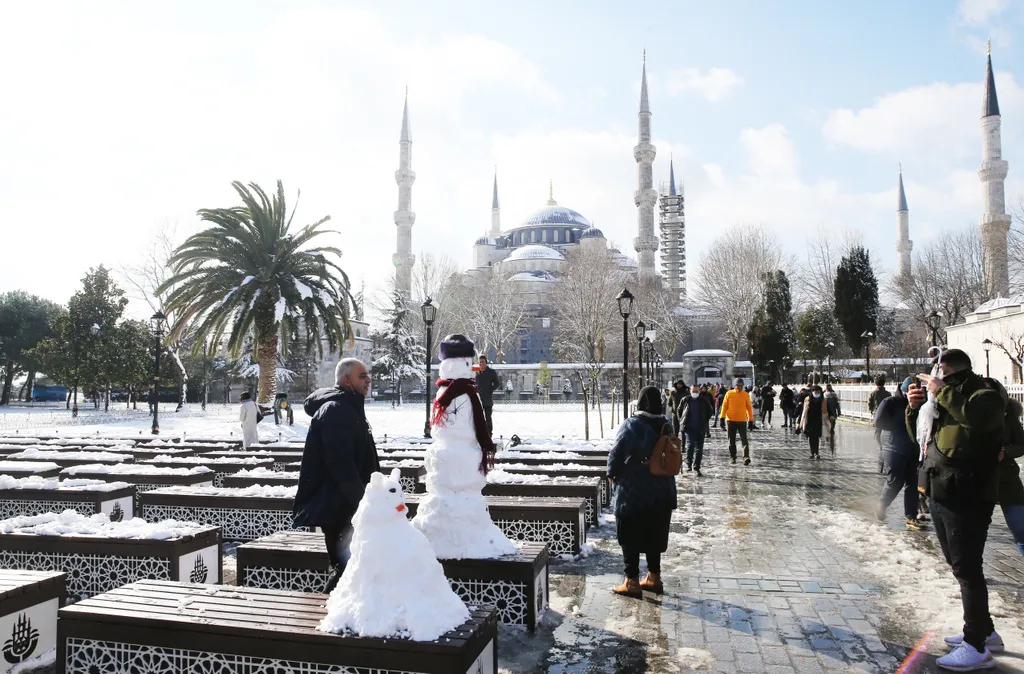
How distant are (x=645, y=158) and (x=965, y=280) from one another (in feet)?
86.3

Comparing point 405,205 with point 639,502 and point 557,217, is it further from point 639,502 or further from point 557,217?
point 639,502

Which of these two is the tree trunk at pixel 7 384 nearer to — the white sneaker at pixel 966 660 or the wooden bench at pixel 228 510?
the wooden bench at pixel 228 510

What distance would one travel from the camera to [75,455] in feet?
35.7

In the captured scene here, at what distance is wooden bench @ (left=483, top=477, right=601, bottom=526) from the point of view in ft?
23.3

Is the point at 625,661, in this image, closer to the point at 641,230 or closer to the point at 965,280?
the point at 965,280

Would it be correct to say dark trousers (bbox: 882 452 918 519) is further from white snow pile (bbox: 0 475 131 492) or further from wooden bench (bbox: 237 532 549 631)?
white snow pile (bbox: 0 475 131 492)

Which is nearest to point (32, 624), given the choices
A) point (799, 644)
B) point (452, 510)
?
point (452, 510)

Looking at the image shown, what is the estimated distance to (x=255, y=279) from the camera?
19.2 m

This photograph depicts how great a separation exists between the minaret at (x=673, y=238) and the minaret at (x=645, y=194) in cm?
2034

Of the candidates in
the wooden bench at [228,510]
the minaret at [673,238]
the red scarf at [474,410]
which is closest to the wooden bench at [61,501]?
the wooden bench at [228,510]

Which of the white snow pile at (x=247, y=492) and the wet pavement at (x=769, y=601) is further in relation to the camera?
the white snow pile at (x=247, y=492)

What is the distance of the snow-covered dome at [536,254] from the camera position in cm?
7600

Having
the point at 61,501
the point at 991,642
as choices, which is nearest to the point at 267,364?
the point at 61,501

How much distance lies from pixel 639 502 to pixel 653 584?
2.13ft
